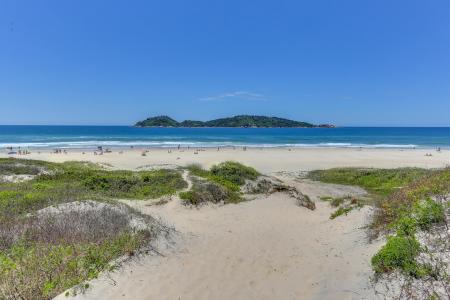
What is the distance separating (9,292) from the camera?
18.1 ft

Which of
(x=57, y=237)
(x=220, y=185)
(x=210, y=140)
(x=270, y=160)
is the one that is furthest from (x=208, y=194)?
(x=210, y=140)

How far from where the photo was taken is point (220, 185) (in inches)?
623

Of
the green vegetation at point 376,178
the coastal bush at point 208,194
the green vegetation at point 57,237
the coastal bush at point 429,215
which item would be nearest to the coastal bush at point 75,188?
the green vegetation at point 57,237

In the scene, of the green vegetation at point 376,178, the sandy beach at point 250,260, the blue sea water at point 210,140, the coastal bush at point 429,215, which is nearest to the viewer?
the sandy beach at point 250,260

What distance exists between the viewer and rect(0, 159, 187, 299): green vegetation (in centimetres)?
600

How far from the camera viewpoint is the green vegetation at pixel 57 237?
6.00 metres

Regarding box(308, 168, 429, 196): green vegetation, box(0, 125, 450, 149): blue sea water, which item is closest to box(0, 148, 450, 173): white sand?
box(308, 168, 429, 196): green vegetation

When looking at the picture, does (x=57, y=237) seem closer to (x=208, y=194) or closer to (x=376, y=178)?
(x=208, y=194)

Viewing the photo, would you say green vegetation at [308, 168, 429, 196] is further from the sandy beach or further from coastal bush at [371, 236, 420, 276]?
coastal bush at [371, 236, 420, 276]

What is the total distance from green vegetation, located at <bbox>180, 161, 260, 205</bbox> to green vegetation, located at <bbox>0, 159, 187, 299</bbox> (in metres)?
1.96

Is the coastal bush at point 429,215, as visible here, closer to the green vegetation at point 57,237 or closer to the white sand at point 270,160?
the green vegetation at point 57,237

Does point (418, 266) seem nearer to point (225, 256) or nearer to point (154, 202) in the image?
point (225, 256)

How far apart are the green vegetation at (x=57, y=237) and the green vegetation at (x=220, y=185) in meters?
1.96

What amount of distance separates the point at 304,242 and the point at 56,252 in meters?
6.42
